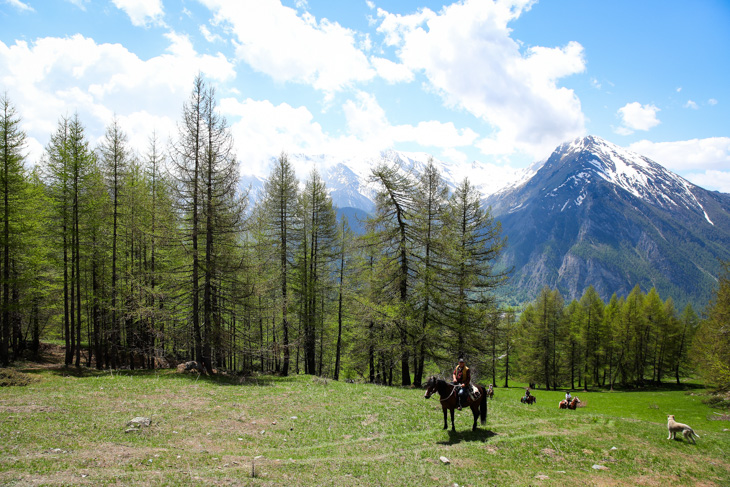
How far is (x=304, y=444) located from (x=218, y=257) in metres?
13.6

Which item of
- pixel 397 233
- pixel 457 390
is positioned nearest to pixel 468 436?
pixel 457 390

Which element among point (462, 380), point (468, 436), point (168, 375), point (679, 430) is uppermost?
point (462, 380)

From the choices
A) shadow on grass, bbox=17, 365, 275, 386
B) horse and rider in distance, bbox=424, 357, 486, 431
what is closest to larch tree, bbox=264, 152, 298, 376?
shadow on grass, bbox=17, 365, 275, 386

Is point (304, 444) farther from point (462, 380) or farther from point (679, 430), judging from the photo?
point (679, 430)

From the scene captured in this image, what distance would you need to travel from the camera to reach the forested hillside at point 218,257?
20.1 m

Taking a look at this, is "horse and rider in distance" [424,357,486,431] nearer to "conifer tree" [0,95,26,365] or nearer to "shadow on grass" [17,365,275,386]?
"shadow on grass" [17,365,275,386]

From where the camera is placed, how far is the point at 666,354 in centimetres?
5547

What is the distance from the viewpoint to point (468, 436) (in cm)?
1112

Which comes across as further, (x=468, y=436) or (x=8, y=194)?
(x=8, y=194)

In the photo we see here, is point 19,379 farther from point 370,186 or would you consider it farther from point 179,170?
point 370,186

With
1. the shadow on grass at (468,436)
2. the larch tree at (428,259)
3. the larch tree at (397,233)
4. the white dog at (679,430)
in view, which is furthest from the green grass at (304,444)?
the larch tree at (397,233)

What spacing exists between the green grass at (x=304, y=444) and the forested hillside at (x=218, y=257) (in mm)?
6572

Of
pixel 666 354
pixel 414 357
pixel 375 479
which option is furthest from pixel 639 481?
pixel 666 354

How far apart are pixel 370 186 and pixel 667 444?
18.8m
